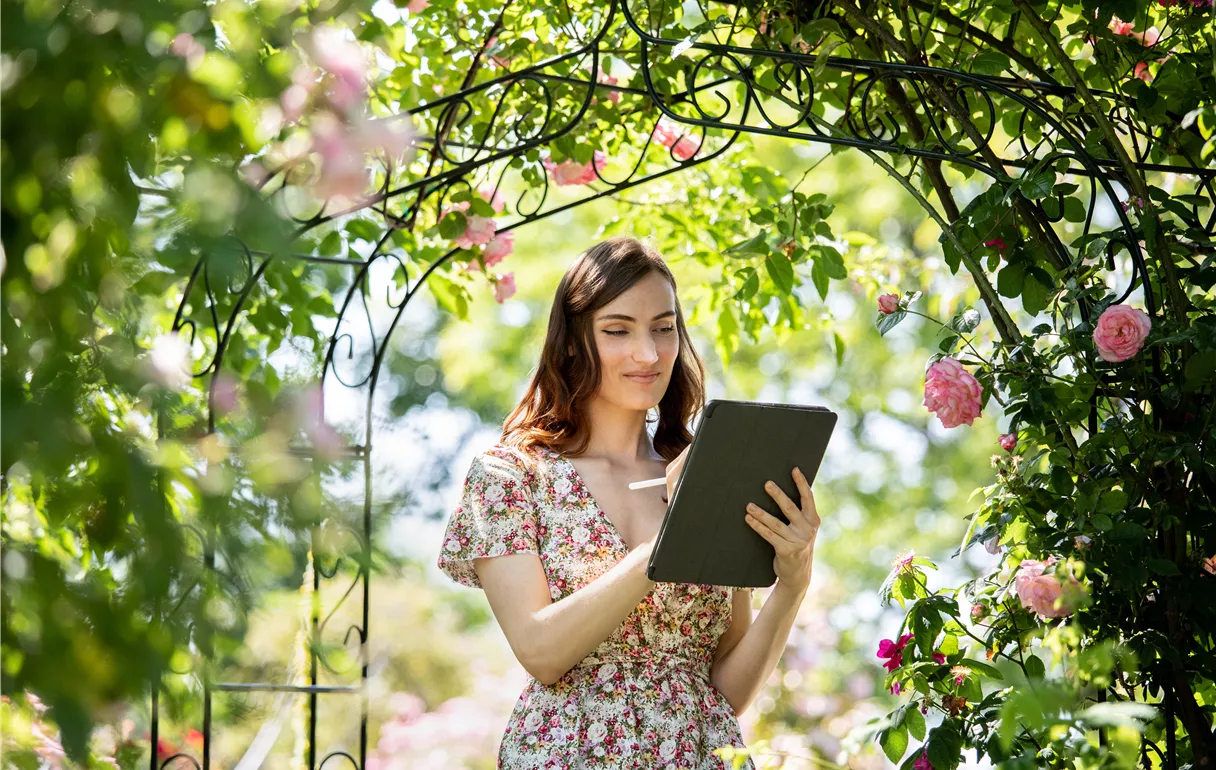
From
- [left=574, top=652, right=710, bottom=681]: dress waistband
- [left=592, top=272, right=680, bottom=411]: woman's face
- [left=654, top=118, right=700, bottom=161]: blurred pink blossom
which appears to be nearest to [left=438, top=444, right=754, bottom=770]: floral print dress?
[left=574, top=652, right=710, bottom=681]: dress waistband

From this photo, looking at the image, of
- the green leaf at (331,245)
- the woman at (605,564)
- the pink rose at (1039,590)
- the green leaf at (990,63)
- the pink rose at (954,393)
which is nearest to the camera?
the pink rose at (1039,590)

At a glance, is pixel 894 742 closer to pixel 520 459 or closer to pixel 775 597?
pixel 775 597

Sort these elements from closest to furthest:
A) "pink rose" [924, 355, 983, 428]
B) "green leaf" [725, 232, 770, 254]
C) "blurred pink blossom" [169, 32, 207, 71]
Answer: "blurred pink blossom" [169, 32, 207, 71] < "pink rose" [924, 355, 983, 428] < "green leaf" [725, 232, 770, 254]

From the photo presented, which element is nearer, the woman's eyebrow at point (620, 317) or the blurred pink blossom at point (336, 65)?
the blurred pink blossom at point (336, 65)

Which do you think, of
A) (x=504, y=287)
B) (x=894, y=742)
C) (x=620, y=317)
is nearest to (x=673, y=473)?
(x=620, y=317)

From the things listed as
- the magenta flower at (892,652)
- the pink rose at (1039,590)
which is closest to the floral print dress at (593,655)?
the magenta flower at (892,652)

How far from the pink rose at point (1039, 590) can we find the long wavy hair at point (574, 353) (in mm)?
797

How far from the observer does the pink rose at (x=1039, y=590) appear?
150 cm

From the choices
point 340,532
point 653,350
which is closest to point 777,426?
point 653,350

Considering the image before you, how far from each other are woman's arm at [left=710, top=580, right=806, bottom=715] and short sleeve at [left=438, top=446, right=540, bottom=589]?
0.37 meters

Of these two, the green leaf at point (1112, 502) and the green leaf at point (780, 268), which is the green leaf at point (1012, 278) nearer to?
the green leaf at point (1112, 502)

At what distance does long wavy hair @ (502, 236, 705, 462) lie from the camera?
2.07m

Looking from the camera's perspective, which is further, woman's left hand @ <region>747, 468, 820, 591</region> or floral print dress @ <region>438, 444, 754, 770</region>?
floral print dress @ <region>438, 444, 754, 770</region>

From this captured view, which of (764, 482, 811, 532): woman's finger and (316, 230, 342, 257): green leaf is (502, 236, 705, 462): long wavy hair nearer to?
(764, 482, 811, 532): woman's finger
